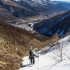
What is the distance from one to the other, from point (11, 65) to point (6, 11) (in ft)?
647

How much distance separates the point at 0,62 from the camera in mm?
10352

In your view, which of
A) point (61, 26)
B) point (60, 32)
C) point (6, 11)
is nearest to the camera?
point (60, 32)

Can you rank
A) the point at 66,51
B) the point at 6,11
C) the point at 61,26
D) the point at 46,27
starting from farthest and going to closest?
the point at 6,11
the point at 46,27
the point at 61,26
the point at 66,51

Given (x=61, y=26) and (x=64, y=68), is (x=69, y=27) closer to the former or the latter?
(x=61, y=26)

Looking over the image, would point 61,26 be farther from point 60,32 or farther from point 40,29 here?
point 40,29

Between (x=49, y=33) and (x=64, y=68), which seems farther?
(x=49, y=33)

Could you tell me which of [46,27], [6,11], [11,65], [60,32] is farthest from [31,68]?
[6,11]

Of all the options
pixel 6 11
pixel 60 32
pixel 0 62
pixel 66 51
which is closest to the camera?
pixel 0 62

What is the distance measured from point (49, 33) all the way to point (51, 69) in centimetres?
7117

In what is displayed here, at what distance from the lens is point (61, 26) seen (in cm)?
7969

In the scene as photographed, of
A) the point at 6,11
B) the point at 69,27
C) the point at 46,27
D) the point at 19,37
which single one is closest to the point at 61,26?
the point at 69,27

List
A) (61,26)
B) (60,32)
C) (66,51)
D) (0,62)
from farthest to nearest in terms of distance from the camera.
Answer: (61,26), (60,32), (66,51), (0,62)

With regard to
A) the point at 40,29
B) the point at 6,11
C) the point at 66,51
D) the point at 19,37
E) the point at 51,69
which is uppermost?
the point at 51,69

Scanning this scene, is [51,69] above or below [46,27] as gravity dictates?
above
